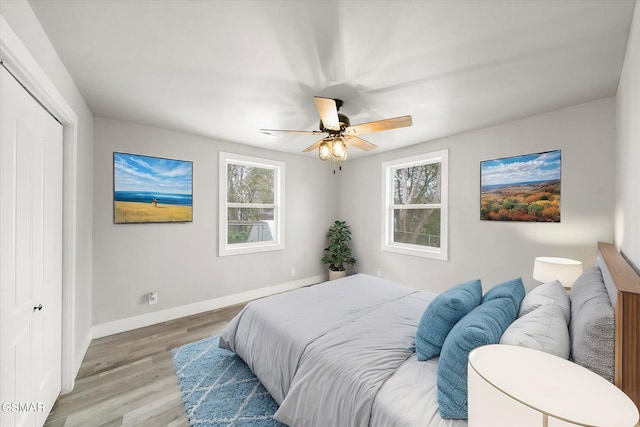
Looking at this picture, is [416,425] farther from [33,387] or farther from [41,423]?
[41,423]

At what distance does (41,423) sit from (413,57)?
348 centimetres

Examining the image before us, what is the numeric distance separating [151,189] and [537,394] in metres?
3.77

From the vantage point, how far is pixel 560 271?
2258mm

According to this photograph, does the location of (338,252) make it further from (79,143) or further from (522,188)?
(79,143)

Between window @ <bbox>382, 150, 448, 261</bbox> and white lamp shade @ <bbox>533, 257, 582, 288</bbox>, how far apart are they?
4.32 ft

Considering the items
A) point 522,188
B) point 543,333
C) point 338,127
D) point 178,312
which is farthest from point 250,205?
point 543,333

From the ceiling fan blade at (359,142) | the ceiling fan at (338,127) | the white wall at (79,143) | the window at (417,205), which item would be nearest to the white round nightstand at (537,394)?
the ceiling fan at (338,127)

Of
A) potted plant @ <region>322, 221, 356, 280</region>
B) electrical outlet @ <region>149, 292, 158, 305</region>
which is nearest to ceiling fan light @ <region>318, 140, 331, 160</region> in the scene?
potted plant @ <region>322, 221, 356, 280</region>

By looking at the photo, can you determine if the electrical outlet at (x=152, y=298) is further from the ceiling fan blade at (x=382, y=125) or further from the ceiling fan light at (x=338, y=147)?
the ceiling fan blade at (x=382, y=125)

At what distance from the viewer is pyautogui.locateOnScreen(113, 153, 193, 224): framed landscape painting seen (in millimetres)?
2992

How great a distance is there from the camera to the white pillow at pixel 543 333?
105 cm

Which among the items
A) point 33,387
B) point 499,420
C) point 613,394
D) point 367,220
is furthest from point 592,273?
point 33,387

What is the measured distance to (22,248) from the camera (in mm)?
1419

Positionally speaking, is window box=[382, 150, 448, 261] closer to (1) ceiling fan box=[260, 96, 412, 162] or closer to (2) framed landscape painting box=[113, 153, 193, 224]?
(1) ceiling fan box=[260, 96, 412, 162]
